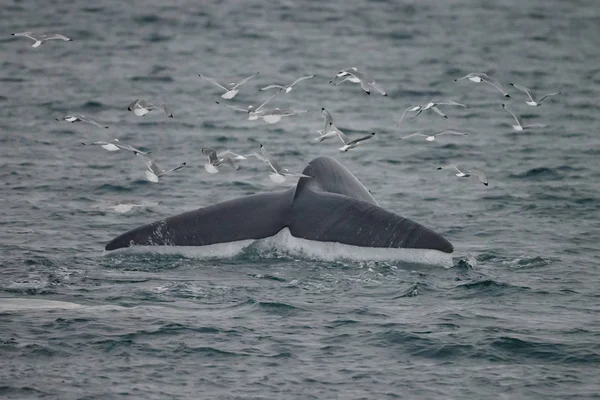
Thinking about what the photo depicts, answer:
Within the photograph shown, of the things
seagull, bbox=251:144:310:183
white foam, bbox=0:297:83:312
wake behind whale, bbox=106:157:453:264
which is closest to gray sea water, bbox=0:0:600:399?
white foam, bbox=0:297:83:312

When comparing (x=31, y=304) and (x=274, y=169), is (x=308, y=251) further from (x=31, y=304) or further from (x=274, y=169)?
(x=31, y=304)

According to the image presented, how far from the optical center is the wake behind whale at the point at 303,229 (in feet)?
45.4

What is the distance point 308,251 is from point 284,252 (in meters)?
0.31

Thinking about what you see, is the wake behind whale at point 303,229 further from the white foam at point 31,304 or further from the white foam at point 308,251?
the white foam at point 31,304

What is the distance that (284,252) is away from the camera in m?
14.4

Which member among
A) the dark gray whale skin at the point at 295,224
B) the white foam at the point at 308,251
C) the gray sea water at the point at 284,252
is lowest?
the gray sea water at the point at 284,252

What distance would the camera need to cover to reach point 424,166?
23.3m

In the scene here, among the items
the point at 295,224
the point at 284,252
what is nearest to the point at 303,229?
the point at 295,224

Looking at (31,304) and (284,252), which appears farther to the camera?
(284,252)

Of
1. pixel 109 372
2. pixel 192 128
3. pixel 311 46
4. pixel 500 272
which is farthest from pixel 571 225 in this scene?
pixel 311 46

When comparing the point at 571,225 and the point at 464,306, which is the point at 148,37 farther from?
the point at 464,306

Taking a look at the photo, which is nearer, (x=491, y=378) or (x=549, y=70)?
(x=491, y=378)

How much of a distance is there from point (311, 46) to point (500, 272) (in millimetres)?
26285

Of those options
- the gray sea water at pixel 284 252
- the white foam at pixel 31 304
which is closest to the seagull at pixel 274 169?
the gray sea water at pixel 284 252
